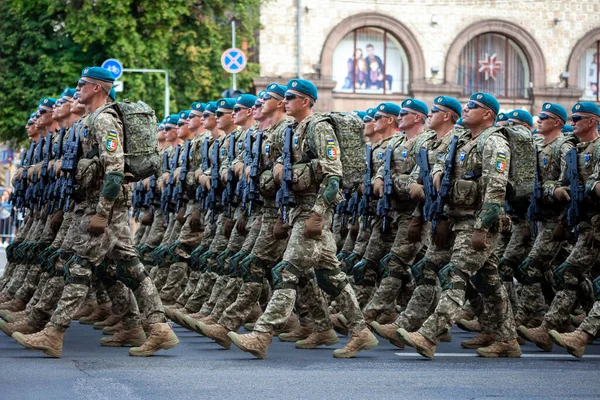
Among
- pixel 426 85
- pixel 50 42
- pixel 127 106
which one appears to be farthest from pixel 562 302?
pixel 426 85

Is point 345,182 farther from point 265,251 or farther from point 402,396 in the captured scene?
point 402,396

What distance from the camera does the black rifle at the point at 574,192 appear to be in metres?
11.3

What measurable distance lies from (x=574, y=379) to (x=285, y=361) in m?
2.18

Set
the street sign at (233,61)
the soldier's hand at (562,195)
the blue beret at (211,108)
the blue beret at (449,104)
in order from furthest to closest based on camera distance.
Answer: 1. the street sign at (233,61)
2. the blue beret at (211,108)
3. the soldier's hand at (562,195)
4. the blue beret at (449,104)

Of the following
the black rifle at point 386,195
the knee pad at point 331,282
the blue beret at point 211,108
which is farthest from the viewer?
the blue beret at point 211,108

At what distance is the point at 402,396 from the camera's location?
8.01 metres

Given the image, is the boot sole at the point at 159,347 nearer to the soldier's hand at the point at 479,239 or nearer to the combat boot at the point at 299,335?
the combat boot at the point at 299,335

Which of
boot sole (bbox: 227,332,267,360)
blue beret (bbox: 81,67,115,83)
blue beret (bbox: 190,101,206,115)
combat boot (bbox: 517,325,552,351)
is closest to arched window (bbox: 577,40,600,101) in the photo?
blue beret (bbox: 190,101,206,115)

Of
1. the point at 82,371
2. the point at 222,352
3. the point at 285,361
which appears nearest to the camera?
the point at 82,371

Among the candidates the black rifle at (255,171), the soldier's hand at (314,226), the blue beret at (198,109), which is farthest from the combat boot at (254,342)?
the blue beret at (198,109)

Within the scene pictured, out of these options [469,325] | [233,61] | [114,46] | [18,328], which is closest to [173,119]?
[469,325]

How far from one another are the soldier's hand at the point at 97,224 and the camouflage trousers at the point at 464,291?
8.47ft

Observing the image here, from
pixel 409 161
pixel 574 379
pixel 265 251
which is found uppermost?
pixel 409 161

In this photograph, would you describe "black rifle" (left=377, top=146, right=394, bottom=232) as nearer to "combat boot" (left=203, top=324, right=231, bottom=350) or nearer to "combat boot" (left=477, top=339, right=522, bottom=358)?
"combat boot" (left=477, top=339, right=522, bottom=358)
